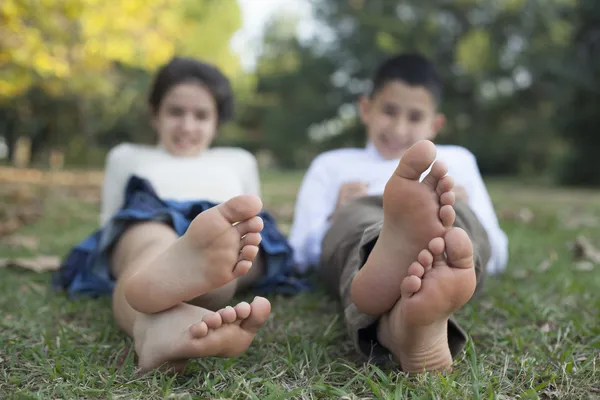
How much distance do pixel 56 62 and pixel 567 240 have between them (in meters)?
3.56

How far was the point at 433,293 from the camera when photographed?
936 mm

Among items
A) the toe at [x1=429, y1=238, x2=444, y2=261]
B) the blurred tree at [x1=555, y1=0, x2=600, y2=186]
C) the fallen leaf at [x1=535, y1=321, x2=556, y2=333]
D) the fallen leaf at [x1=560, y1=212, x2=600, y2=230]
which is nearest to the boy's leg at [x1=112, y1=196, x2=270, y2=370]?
the toe at [x1=429, y1=238, x2=444, y2=261]

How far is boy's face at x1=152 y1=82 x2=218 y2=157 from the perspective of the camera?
2041 mm

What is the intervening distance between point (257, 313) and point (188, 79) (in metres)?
1.34

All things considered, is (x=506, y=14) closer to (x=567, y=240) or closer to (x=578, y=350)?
(x=567, y=240)

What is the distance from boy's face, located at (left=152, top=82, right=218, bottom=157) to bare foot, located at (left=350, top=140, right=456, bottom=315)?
1.19 metres

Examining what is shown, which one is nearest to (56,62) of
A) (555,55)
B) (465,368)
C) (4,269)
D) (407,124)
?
(4,269)

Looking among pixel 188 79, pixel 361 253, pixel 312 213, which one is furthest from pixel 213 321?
pixel 188 79

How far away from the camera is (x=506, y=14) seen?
13414 mm

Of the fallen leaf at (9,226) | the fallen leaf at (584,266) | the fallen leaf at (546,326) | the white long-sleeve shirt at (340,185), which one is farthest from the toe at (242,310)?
the fallen leaf at (9,226)

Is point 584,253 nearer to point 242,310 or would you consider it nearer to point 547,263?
point 547,263

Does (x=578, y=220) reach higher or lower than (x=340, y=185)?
lower

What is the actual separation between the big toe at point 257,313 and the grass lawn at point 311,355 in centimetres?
11

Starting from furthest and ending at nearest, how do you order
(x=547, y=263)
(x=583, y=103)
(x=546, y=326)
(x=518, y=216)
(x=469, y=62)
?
(x=469, y=62) → (x=583, y=103) → (x=518, y=216) → (x=547, y=263) → (x=546, y=326)
